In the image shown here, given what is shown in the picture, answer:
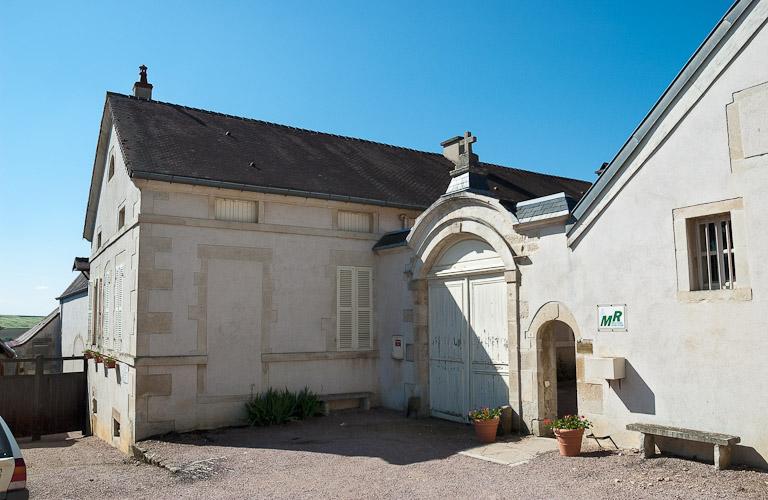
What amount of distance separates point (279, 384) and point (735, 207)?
7783mm

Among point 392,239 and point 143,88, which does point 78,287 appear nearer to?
point 143,88

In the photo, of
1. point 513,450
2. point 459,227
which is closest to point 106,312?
point 459,227

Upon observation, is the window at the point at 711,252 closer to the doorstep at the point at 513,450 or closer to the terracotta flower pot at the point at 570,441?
the terracotta flower pot at the point at 570,441

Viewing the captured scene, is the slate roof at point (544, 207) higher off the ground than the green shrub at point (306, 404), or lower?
higher

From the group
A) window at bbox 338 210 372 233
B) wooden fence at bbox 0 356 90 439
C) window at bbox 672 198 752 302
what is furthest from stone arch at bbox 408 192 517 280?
wooden fence at bbox 0 356 90 439

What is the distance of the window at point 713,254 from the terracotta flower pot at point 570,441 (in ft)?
7.27

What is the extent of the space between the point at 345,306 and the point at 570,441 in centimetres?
553

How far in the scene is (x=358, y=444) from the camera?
8.85 meters

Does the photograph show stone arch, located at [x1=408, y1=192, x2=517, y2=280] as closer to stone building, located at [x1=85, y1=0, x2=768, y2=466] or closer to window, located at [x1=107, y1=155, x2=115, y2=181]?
stone building, located at [x1=85, y1=0, x2=768, y2=466]

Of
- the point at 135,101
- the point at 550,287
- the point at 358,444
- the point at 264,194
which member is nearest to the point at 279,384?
the point at 358,444

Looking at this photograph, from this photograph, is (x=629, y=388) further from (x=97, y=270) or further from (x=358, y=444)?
(x=97, y=270)

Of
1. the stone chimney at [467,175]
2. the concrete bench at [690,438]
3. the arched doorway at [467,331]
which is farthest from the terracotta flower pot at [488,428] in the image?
the stone chimney at [467,175]

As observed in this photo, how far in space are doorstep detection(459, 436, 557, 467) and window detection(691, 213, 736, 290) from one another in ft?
9.24

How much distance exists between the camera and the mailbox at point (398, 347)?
11367 millimetres
